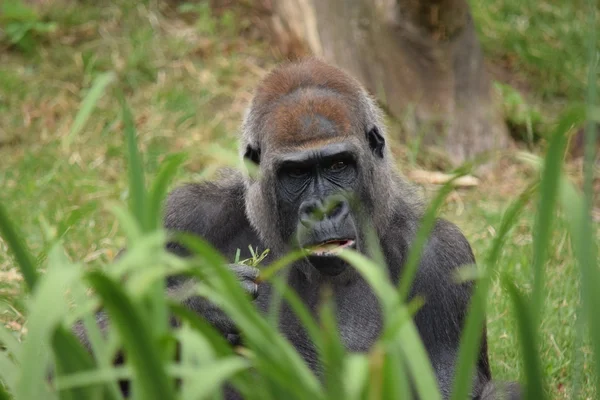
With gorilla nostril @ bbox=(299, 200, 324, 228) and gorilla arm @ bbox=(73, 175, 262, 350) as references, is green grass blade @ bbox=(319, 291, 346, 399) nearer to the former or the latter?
gorilla nostril @ bbox=(299, 200, 324, 228)

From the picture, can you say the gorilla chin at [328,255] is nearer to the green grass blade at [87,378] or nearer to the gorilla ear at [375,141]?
the gorilla ear at [375,141]

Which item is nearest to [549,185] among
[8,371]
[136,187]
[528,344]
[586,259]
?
[586,259]

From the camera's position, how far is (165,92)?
26.0 ft

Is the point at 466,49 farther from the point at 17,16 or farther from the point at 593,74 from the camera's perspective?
the point at 593,74

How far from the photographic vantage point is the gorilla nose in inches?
139

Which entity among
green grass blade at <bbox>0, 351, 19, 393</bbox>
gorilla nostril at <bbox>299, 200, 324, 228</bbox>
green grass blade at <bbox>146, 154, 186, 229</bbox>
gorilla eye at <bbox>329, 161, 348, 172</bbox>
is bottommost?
gorilla nostril at <bbox>299, 200, 324, 228</bbox>

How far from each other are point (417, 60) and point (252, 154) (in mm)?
3700

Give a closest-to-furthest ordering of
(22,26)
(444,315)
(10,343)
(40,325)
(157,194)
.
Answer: (40,325) → (157,194) → (10,343) → (444,315) → (22,26)

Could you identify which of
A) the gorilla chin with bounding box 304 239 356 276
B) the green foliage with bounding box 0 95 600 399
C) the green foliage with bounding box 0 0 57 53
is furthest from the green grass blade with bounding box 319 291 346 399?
the green foliage with bounding box 0 0 57 53

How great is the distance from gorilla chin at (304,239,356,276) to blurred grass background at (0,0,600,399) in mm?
1981

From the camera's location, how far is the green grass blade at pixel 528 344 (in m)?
1.82

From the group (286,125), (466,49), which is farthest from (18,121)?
(286,125)

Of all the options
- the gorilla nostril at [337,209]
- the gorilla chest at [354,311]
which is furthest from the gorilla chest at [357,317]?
the gorilla nostril at [337,209]

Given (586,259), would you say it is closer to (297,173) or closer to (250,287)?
(250,287)
